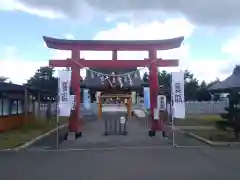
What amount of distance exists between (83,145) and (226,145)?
19.1ft

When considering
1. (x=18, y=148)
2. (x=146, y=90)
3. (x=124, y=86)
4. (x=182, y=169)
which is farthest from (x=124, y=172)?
(x=146, y=90)

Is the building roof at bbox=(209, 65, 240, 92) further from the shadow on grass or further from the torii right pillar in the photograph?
the torii right pillar

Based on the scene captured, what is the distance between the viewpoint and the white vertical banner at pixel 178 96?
720 inches

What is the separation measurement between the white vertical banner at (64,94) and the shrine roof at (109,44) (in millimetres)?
3949

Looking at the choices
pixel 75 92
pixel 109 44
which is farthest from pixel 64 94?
pixel 109 44

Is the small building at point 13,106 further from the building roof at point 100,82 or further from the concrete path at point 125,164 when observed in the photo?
the concrete path at point 125,164

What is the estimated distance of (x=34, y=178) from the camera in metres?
9.82

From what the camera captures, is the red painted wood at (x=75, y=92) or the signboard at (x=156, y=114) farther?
the signboard at (x=156, y=114)

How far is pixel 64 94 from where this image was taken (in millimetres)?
18938

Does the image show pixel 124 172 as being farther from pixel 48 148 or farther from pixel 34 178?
pixel 48 148

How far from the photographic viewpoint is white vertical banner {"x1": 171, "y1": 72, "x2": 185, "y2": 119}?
18281 mm

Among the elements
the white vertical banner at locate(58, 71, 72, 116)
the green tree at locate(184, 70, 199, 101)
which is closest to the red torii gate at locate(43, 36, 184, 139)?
the white vertical banner at locate(58, 71, 72, 116)

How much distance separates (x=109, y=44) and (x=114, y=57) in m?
0.78

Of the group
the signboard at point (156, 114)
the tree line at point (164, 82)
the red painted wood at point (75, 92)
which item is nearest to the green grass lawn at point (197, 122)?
the signboard at point (156, 114)
